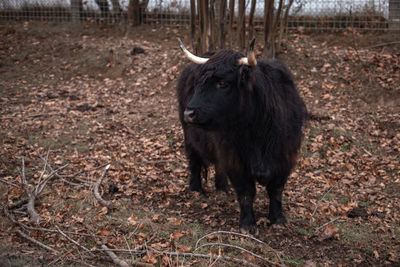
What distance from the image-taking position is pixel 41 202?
15.7 ft

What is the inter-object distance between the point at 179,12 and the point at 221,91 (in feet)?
27.9

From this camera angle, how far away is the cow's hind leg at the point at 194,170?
227 inches

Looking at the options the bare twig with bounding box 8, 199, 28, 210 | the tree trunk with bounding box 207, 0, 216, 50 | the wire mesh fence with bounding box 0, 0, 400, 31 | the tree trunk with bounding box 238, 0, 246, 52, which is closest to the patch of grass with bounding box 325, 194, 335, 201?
the bare twig with bounding box 8, 199, 28, 210

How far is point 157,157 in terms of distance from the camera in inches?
266

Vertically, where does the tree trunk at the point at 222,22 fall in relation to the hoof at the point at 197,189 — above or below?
above

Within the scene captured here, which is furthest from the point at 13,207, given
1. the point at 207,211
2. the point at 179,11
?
the point at 179,11

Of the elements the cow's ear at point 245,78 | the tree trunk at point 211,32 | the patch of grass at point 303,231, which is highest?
the tree trunk at point 211,32

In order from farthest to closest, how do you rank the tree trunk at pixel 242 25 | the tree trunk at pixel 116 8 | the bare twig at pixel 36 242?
the tree trunk at pixel 116 8
the tree trunk at pixel 242 25
the bare twig at pixel 36 242

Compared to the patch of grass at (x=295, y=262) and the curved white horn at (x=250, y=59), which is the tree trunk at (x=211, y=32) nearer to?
the curved white horn at (x=250, y=59)

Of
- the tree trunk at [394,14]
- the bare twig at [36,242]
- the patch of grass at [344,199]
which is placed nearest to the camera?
the bare twig at [36,242]

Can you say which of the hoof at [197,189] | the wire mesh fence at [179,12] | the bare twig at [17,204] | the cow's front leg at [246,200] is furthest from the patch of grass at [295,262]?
the wire mesh fence at [179,12]

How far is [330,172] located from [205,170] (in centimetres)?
186

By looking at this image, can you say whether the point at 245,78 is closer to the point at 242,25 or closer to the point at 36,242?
the point at 36,242

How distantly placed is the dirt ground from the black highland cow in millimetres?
467
